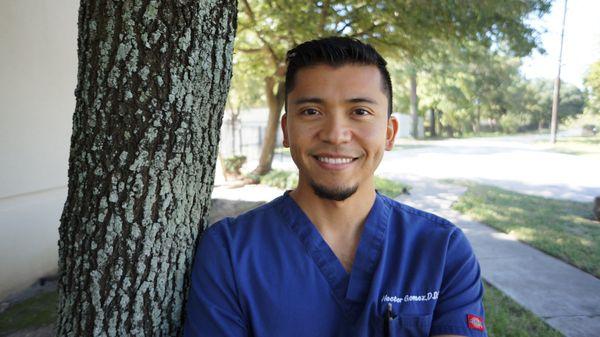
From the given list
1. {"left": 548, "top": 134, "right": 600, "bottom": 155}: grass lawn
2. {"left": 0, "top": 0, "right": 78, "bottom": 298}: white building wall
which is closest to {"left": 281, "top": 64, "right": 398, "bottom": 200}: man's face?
{"left": 0, "top": 0, "right": 78, "bottom": 298}: white building wall

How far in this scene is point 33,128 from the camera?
11.7 ft

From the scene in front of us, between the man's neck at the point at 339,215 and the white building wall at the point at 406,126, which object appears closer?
the man's neck at the point at 339,215

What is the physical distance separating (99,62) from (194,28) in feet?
1.03

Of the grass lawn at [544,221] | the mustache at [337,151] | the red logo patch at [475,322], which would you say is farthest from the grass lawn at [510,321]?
the mustache at [337,151]

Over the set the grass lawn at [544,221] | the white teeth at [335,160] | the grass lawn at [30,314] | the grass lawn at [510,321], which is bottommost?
the grass lawn at [510,321]

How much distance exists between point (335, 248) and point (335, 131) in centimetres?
44

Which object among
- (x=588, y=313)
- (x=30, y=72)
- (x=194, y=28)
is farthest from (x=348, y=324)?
(x=30, y=72)

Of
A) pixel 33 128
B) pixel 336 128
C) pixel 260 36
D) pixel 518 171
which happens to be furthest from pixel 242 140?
pixel 336 128

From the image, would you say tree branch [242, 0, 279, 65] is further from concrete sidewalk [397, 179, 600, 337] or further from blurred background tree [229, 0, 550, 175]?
concrete sidewalk [397, 179, 600, 337]

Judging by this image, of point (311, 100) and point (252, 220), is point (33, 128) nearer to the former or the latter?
point (252, 220)

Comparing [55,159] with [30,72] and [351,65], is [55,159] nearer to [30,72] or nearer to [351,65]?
[30,72]

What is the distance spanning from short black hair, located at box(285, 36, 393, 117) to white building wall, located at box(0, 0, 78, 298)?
276 cm

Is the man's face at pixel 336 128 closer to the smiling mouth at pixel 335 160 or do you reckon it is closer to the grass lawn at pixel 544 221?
the smiling mouth at pixel 335 160

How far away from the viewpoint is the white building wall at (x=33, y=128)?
3.34 m
